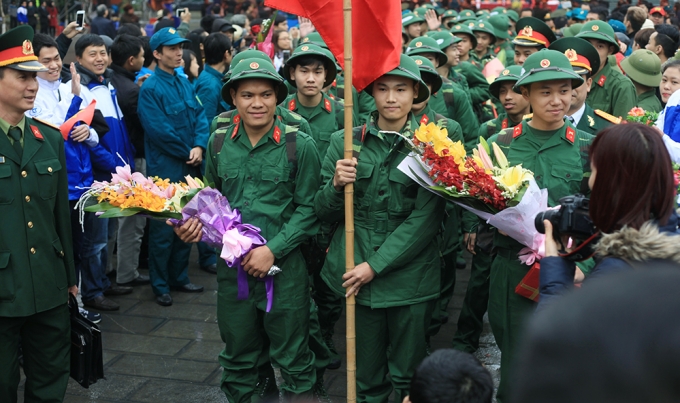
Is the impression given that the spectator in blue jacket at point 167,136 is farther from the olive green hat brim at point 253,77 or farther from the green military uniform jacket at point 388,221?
the green military uniform jacket at point 388,221

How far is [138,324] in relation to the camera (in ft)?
22.3

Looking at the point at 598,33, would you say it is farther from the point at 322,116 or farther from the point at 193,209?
the point at 193,209

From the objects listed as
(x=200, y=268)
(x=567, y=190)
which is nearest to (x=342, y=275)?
(x=567, y=190)

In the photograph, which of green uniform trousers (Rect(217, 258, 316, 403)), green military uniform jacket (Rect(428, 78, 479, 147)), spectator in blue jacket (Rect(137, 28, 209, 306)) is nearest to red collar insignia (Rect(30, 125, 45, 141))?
green uniform trousers (Rect(217, 258, 316, 403))

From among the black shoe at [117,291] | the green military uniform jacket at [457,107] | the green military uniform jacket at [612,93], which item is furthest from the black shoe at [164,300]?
the green military uniform jacket at [612,93]

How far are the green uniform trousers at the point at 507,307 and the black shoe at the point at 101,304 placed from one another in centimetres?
391

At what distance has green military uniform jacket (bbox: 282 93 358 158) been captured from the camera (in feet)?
22.4

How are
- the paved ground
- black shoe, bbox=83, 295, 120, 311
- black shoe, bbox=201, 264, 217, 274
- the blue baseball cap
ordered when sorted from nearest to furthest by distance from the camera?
the paved ground < black shoe, bbox=83, 295, 120, 311 < the blue baseball cap < black shoe, bbox=201, 264, 217, 274

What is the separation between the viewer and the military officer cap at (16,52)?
4441 mm

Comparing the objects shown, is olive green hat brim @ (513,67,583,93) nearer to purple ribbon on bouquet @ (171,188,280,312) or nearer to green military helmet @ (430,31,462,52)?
purple ribbon on bouquet @ (171,188,280,312)

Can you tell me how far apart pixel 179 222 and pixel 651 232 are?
9.35 ft

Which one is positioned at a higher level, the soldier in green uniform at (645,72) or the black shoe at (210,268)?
the soldier in green uniform at (645,72)

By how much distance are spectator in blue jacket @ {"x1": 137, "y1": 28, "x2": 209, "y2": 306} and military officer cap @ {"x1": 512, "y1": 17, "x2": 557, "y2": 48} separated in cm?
381

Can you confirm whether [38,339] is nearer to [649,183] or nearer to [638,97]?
[649,183]
